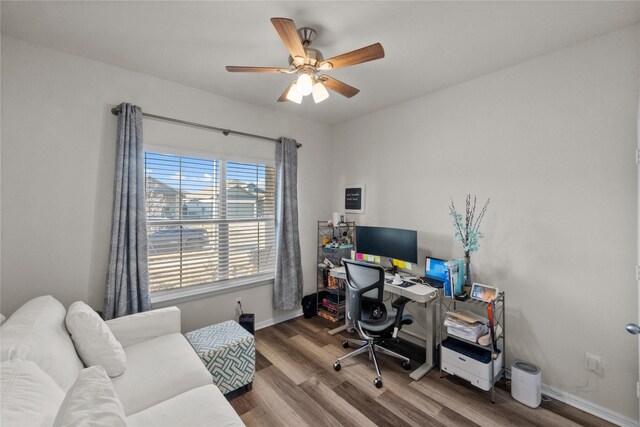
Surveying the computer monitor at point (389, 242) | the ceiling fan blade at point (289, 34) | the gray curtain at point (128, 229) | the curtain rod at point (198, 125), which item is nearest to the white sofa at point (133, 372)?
the gray curtain at point (128, 229)

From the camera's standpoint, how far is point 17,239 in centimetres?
198

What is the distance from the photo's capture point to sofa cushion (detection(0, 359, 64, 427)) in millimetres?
888

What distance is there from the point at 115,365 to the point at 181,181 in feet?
5.44

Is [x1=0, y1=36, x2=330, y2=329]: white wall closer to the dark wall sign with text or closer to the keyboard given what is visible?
the dark wall sign with text

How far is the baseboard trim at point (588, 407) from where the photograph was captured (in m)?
1.83

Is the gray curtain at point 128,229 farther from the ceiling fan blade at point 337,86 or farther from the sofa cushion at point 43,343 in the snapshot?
the ceiling fan blade at point 337,86

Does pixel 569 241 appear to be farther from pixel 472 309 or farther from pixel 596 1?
pixel 596 1

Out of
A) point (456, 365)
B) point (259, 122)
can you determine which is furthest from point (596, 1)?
point (259, 122)

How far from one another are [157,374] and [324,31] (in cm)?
244

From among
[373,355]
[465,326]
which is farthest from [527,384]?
[373,355]

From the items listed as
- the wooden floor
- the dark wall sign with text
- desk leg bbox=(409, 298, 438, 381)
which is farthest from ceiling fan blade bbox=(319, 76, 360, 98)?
the wooden floor

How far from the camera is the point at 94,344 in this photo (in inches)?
63.9

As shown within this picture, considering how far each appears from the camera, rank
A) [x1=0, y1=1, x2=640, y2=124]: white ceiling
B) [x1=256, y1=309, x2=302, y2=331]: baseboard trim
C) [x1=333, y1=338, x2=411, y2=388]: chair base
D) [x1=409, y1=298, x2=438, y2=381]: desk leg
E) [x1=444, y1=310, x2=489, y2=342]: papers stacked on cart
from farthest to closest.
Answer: [x1=256, y1=309, x2=302, y2=331]: baseboard trim → [x1=409, y1=298, x2=438, y2=381]: desk leg → [x1=333, y1=338, x2=411, y2=388]: chair base → [x1=444, y1=310, x2=489, y2=342]: papers stacked on cart → [x1=0, y1=1, x2=640, y2=124]: white ceiling

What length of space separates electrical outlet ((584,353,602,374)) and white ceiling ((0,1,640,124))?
2259 mm
